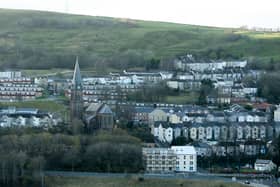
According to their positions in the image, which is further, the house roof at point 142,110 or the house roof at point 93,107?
the house roof at point 142,110

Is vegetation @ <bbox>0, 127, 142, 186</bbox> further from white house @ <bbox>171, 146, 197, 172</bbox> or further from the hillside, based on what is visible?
the hillside

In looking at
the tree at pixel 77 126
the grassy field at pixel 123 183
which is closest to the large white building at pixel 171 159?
the grassy field at pixel 123 183

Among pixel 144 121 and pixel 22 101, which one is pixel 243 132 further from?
pixel 22 101

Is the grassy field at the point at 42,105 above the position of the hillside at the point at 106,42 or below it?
below

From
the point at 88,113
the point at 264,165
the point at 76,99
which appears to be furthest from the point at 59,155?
the point at 264,165

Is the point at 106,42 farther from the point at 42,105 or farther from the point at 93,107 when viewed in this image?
the point at 93,107

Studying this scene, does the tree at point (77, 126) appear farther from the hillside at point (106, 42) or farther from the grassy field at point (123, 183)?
the hillside at point (106, 42)
